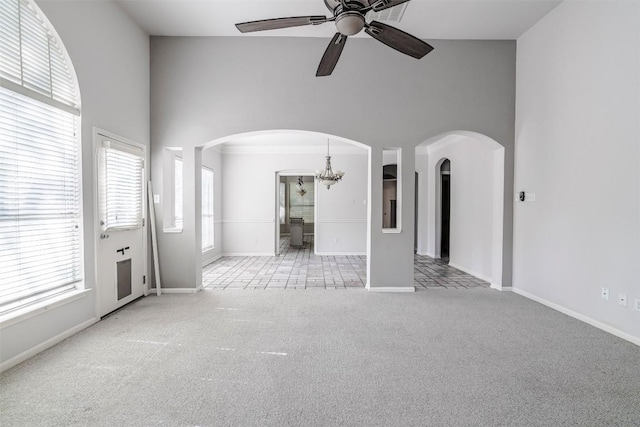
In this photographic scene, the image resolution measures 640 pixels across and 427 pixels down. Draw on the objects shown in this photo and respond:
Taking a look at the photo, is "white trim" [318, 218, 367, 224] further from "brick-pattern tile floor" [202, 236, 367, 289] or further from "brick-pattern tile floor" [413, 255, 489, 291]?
"brick-pattern tile floor" [413, 255, 489, 291]

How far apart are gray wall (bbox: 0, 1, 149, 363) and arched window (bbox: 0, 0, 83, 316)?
0.10 m

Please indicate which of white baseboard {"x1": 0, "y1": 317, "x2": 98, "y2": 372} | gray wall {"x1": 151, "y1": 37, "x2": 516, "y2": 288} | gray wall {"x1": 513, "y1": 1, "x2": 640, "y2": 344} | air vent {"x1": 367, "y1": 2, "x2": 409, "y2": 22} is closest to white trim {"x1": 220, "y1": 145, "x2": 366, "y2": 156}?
gray wall {"x1": 151, "y1": 37, "x2": 516, "y2": 288}

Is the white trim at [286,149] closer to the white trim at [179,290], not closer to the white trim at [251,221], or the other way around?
the white trim at [251,221]

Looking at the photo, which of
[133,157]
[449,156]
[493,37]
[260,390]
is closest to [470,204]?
[449,156]

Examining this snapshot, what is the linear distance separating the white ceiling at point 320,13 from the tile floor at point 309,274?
12.0 ft

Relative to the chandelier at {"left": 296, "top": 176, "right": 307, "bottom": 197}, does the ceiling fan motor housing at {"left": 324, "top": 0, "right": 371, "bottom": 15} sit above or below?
above

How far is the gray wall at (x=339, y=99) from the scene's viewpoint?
13.8 ft

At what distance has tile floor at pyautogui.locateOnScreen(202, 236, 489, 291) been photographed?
15.4 ft

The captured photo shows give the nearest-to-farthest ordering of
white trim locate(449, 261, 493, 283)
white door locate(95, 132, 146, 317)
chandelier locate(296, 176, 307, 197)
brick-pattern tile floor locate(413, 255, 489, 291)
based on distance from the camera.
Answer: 1. white door locate(95, 132, 146, 317)
2. brick-pattern tile floor locate(413, 255, 489, 291)
3. white trim locate(449, 261, 493, 283)
4. chandelier locate(296, 176, 307, 197)

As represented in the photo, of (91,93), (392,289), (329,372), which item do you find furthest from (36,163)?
(392,289)

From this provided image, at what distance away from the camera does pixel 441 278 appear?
5.18m

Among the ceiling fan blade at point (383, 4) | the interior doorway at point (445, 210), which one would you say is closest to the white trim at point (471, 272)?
the interior doorway at point (445, 210)

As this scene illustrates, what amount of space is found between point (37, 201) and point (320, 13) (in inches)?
138

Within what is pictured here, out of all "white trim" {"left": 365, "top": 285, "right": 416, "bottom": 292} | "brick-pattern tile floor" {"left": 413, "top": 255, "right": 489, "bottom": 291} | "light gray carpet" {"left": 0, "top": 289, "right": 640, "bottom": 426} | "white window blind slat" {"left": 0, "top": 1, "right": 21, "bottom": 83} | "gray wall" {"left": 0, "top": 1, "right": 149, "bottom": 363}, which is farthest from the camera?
"brick-pattern tile floor" {"left": 413, "top": 255, "right": 489, "bottom": 291}
